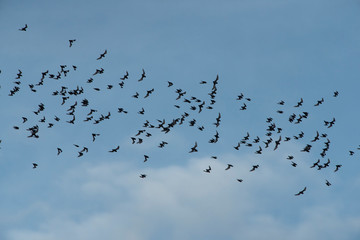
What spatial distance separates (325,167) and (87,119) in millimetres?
36461

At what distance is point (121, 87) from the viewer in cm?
7800

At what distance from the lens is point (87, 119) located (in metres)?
78.8

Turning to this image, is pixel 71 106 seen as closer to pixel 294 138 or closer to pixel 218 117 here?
pixel 218 117

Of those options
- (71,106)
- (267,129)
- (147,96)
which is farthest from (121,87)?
(267,129)

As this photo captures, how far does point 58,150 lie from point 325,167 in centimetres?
4047

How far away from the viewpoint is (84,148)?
83375 millimetres

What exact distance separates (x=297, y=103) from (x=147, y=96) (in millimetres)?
23852

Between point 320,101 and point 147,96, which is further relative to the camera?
point 320,101

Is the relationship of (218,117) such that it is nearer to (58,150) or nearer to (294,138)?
(294,138)

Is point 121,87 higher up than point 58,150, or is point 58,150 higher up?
point 121,87

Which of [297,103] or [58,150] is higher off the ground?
[297,103]

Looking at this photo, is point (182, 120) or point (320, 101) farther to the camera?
point (320, 101)

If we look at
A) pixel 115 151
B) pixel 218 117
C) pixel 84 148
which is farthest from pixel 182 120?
pixel 84 148

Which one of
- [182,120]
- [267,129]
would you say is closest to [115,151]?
[182,120]
